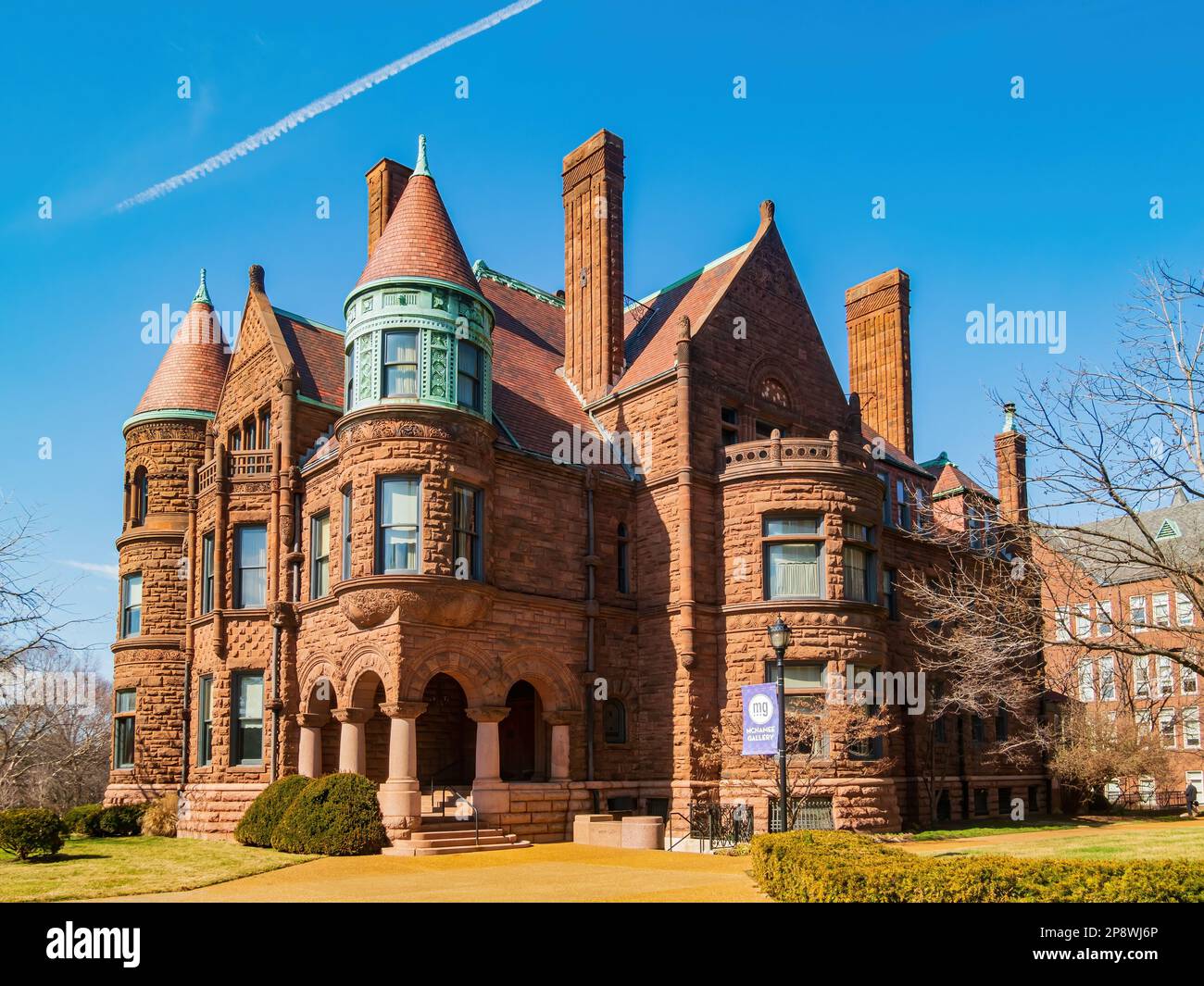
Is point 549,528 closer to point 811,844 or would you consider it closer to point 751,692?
point 751,692

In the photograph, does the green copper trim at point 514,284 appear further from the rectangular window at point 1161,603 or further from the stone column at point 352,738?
the rectangular window at point 1161,603

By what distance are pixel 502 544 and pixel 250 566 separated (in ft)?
25.1

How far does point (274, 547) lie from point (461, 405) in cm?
738

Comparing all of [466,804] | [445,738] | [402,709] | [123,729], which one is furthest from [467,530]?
[123,729]

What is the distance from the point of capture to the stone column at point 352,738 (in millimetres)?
26766

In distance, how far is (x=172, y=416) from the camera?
122ft

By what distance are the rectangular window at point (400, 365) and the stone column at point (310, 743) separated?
28.1 feet

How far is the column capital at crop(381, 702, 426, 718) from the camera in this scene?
82.5ft
